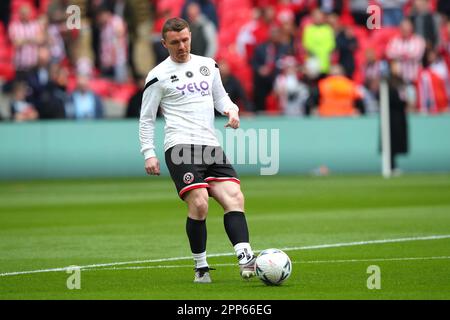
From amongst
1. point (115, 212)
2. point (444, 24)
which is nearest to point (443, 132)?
point (444, 24)

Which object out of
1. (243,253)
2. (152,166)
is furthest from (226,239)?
(152,166)

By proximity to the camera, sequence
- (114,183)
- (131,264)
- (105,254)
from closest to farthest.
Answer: (131,264) → (105,254) → (114,183)

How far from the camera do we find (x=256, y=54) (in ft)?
96.4

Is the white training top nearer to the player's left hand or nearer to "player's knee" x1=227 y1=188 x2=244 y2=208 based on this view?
the player's left hand

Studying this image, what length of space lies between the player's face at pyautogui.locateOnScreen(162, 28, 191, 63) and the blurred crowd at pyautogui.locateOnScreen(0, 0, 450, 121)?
16.7 meters

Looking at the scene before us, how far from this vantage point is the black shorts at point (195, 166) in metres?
10.7

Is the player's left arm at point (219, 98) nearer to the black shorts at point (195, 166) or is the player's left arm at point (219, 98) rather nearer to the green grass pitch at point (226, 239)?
the black shorts at point (195, 166)

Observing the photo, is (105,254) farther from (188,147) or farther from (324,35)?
(324,35)

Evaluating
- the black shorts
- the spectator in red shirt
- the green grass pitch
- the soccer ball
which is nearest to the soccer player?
the black shorts

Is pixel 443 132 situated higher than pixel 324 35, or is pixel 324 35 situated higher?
pixel 324 35

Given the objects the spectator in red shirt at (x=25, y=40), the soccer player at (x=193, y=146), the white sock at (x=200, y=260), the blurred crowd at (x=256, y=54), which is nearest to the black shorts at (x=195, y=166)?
the soccer player at (x=193, y=146)

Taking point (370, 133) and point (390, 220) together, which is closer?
point (390, 220)

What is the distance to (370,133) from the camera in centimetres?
2797

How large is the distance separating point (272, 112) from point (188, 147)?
1832 centimetres
